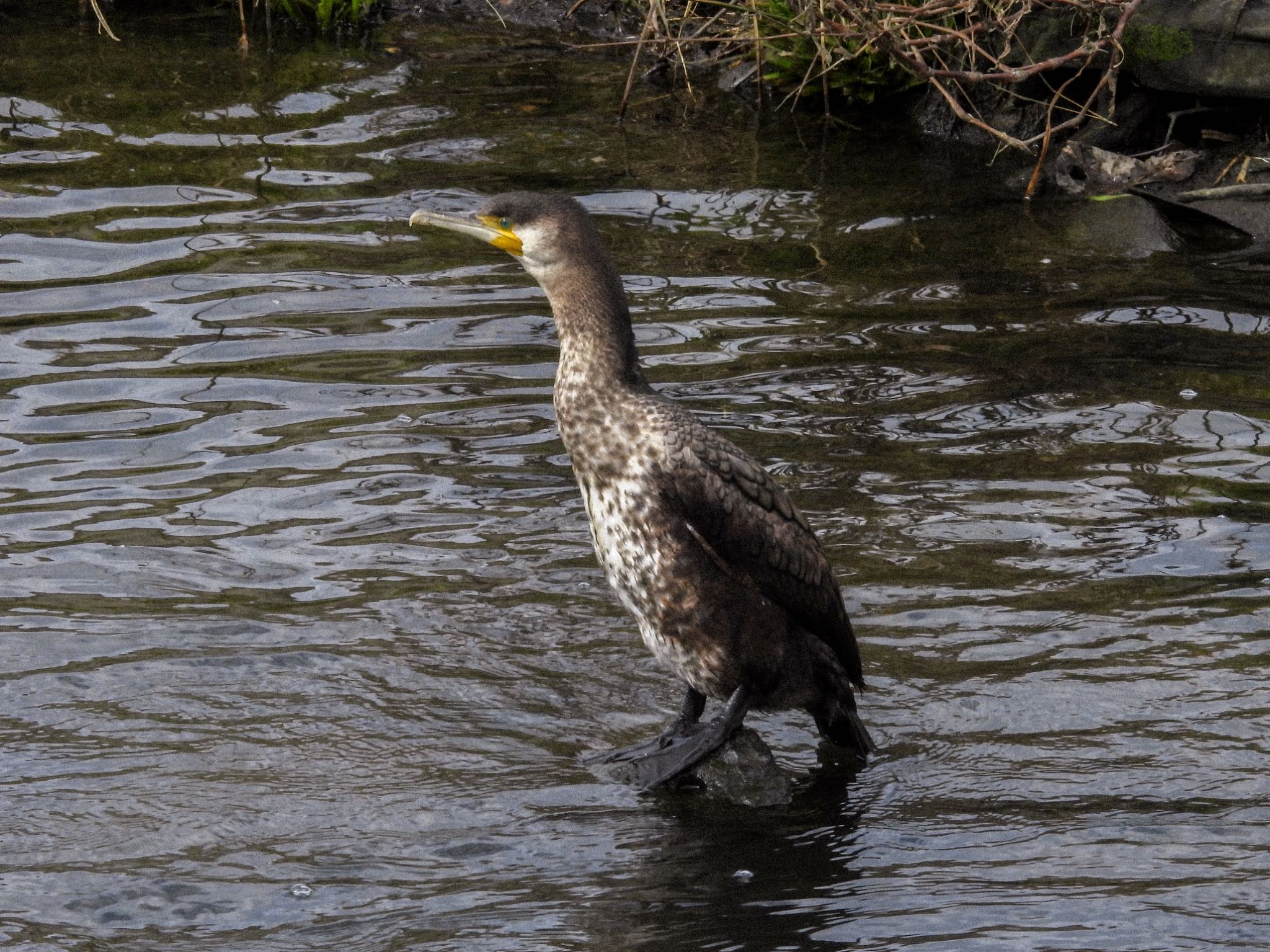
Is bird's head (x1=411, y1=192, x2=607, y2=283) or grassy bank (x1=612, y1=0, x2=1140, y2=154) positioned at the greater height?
grassy bank (x1=612, y1=0, x2=1140, y2=154)

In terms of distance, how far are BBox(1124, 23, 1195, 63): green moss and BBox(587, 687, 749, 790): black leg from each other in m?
5.98

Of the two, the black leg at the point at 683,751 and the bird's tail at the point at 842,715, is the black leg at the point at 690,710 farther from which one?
the bird's tail at the point at 842,715

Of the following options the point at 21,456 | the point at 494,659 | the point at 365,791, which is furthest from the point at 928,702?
the point at 21,456

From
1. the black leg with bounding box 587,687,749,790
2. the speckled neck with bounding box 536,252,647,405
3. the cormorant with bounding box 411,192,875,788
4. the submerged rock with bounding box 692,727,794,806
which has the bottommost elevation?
the submerged rock with bounding box 692,727,794,806

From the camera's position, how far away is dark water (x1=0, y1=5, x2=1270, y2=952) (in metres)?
4.00

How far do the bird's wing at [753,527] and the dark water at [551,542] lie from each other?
19.9 inches

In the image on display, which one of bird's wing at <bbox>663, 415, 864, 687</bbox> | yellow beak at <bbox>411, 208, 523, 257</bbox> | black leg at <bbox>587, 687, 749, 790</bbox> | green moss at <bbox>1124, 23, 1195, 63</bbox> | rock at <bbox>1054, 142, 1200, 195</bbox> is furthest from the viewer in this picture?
rock at <bbox>1054, 142, 1200, 195</bbox>

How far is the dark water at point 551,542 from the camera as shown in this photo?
4.00 m

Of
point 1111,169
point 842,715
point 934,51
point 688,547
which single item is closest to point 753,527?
point 688,547

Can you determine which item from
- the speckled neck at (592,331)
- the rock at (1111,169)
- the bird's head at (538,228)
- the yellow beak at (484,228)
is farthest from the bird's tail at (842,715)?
the rock at (1111,169)

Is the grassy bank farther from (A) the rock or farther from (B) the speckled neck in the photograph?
(B) the speckled neck

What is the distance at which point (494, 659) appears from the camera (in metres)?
5.13

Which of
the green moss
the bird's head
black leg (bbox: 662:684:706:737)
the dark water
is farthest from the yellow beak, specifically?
the green moss

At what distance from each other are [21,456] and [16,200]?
3033mm
